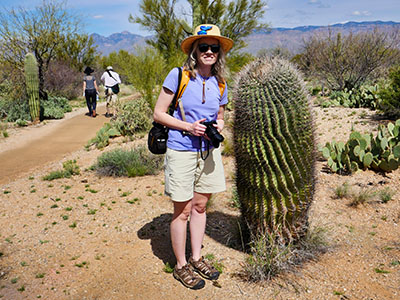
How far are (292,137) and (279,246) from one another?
103 cm

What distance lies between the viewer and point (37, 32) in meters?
15.9

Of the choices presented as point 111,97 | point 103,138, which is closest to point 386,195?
point 103,138

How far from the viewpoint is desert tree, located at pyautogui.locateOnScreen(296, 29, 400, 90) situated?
1247cm

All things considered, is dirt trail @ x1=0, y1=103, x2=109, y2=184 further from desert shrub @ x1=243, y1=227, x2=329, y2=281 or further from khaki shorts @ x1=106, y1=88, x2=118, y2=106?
desert shrub @ x1=243, y1=227, x2=329, y2=281

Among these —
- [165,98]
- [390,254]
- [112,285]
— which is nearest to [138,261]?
[112,285]

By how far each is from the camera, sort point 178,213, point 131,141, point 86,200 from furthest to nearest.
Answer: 1. point 131,141
2. point 86,200
3. point 178,213

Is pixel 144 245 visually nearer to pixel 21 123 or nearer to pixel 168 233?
pixel 168 233

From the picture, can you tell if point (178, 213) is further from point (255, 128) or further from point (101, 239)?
point (101, 239)

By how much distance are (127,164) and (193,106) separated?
359 centimetres

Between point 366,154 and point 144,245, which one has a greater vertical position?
point 366,154

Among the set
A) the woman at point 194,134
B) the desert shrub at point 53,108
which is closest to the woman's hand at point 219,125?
the woman at point 194,134

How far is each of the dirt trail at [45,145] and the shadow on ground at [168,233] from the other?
3.58m

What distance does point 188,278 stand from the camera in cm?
292

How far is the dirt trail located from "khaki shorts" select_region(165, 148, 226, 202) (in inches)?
185
